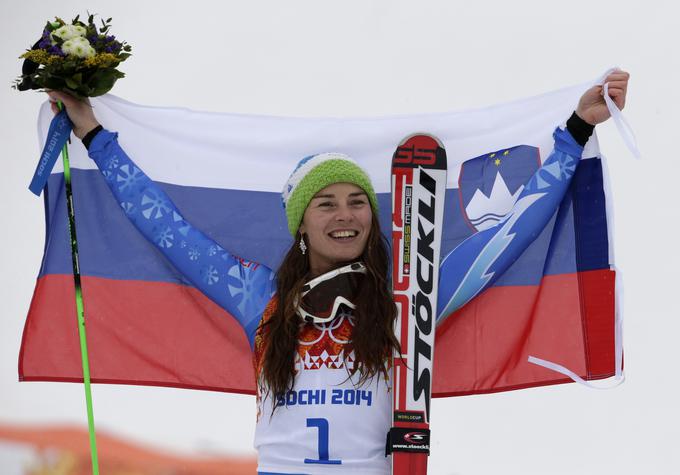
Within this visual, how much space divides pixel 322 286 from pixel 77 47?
3.35ft

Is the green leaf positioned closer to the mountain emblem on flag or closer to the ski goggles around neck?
the ski goggles around neck

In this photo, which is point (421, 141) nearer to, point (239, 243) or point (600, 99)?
point (600, 99)

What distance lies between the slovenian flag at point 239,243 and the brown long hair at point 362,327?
36 centimetres

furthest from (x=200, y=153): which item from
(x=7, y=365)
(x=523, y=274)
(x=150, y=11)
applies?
(x=7, y=365)

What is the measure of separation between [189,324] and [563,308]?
1.21 m

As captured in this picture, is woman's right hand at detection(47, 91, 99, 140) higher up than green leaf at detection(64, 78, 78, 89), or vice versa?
green leaf at detection(64, 78, 78, 89)

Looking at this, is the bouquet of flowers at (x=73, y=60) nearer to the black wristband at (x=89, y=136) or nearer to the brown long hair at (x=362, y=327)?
the black wristband at (x=89, y=136)

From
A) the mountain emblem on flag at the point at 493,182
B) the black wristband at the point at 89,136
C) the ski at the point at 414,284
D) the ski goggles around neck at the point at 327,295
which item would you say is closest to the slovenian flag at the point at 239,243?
the mountain emblem on flag at the point at 493,182

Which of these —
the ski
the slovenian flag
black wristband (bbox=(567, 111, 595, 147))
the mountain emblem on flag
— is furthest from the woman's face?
black wristband (bbox=(567, 111, 595, 147))

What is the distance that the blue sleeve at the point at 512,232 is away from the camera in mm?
2797

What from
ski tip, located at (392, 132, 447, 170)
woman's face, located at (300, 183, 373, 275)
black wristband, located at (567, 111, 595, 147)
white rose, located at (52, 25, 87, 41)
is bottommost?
woman's face, located at (300, 183, 373, 275)

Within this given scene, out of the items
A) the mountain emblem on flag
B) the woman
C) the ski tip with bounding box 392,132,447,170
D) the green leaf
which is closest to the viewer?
the woman

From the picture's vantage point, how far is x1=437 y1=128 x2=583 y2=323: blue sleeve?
280cm

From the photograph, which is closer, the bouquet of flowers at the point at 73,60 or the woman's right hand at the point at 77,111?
the bouquet of flowers at the point at 73,60
